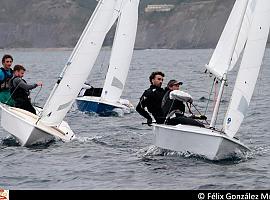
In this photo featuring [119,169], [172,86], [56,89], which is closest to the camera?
[119,169]

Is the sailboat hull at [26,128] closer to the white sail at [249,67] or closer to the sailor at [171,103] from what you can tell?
the sailor at [171,103]

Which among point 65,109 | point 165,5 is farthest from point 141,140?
point 165,5

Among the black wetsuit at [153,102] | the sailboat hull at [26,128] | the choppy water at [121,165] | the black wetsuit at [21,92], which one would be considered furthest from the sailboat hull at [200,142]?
the black wetsuit at [21,92]

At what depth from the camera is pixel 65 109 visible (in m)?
14.4

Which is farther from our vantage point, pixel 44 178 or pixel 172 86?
pixel 172 86

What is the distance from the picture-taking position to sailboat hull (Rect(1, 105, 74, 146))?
44.8ft

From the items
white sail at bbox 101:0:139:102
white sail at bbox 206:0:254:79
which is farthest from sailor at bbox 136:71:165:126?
white sail at bbox 101:0:139:102

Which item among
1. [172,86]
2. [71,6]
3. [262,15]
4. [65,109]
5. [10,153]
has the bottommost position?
[10,153]

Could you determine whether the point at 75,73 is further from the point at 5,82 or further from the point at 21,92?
the point at 5,82

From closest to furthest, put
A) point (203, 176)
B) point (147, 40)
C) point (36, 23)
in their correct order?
1. point (203, 176)
2. point (147, 40)
3. point (36, 23)

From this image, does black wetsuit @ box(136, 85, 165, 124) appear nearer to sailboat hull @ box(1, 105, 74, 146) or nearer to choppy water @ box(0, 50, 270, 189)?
choppy water @ box(0, 50, 270, 189)

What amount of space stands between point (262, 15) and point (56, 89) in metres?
4.36

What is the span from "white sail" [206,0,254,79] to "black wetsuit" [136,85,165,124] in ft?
3.10

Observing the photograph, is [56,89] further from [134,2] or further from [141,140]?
[134,2]
